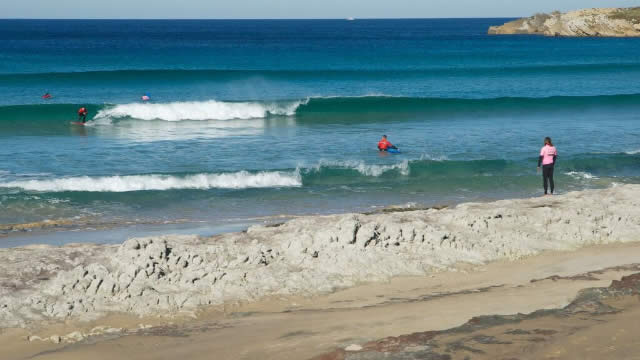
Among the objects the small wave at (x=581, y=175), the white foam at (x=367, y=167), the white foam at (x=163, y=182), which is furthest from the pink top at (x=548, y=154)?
the white foam at (x=163, y=182)

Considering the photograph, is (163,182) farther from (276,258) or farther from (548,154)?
(276,258)

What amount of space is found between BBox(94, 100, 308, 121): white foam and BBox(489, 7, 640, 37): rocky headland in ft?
261

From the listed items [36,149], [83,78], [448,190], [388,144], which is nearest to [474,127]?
[388,144]

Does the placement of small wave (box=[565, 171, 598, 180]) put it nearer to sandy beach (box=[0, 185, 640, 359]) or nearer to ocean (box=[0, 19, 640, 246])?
ocean (box=[0, 19, 640, 246])

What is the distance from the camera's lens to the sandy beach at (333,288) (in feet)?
25.8

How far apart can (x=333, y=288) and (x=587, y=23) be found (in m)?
103

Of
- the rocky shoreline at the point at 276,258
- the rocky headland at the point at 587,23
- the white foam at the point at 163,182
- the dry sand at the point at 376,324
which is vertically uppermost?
the rocky headland at the point at 587,23

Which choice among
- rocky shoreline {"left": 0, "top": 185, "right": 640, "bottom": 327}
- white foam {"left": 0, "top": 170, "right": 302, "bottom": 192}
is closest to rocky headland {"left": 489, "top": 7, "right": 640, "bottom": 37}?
white foam {"left": 0, "top": 170, "right": 302, "bottom": 192}

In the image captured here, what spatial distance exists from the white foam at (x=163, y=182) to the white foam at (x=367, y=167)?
1261 millimetres

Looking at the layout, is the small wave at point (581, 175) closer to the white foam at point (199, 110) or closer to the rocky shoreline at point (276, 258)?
the rocky shoreline at point (276, 258)

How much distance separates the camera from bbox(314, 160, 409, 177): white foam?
2002 cm

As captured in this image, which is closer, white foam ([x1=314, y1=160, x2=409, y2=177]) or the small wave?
the small wave

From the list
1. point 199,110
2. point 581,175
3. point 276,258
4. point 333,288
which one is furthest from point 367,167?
point 199,110

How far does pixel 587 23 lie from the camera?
342 ft
